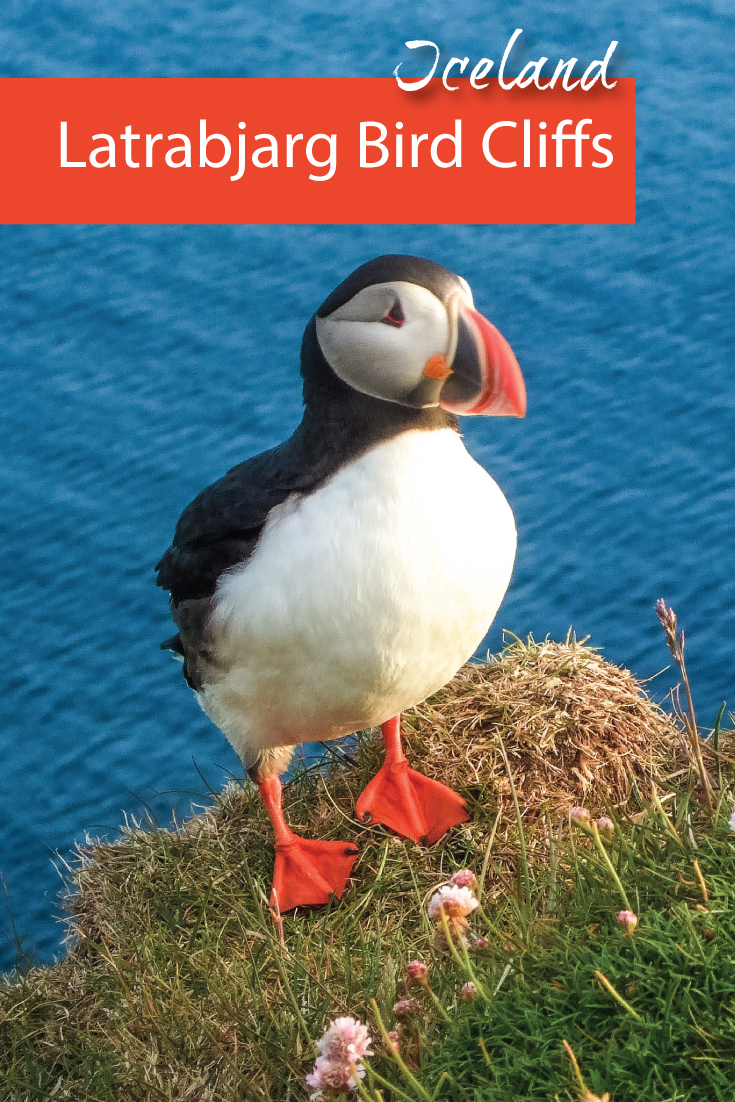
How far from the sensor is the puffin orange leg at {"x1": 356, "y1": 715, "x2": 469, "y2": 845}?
11.2 feet

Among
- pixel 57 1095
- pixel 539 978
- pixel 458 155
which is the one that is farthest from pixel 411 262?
pixel 458 155

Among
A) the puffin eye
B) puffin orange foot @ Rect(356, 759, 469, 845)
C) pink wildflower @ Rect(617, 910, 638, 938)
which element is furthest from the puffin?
pink wildflower @ Rect(617, 910, 638, 938)

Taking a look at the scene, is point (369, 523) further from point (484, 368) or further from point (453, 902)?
point (453, 902)

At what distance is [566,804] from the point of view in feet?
11.2

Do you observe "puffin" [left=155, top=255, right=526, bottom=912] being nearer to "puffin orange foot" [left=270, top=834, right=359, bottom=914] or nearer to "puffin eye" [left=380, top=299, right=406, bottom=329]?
"puffin eye" [left=380, top=299, right=406, bottom=329]

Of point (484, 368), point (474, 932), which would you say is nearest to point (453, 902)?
point (474, 932)

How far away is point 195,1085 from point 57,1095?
1.54 ft

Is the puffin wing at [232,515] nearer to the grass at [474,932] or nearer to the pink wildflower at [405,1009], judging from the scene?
the grass at [474,932]

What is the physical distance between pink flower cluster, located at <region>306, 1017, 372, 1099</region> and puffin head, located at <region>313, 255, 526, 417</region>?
A: 4.55 ft

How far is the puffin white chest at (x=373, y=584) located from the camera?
2.80m

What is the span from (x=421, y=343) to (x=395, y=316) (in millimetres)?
88

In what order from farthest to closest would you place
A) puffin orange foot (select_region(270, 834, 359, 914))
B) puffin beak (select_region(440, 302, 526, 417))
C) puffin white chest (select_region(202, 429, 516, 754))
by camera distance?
1. puffin orange foot (select_region(270, 834, 359, 914))
2. puffin white chest (select_region(202, 429, 516, 754))
3. puffin beak (select_region(440, 302, 526, 417))

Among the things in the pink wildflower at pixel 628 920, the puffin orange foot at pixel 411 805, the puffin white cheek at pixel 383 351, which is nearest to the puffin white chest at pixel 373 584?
the puffin white cheek at pixel 383 351

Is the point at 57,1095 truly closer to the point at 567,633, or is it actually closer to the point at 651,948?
the point at 651,948
